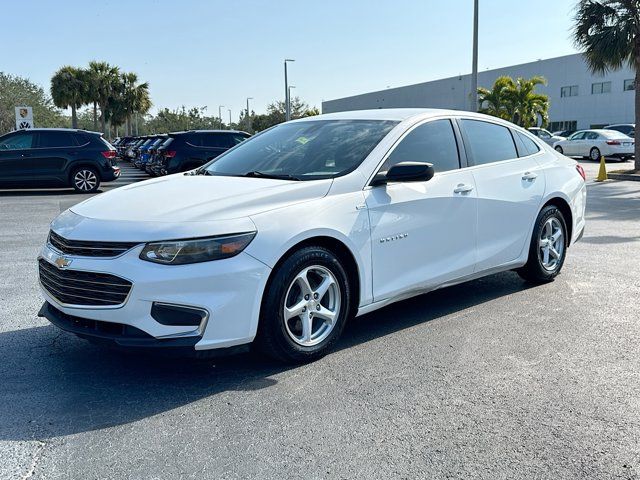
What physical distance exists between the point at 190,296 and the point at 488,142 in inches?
132

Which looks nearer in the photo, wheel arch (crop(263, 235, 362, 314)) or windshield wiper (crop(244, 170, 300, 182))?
wheel arch (crop(263, 235, 362, 314))

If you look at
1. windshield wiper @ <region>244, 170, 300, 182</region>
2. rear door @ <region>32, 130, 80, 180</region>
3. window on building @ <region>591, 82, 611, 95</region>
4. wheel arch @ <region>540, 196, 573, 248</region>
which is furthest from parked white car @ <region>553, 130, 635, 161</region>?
windshield wiper @ <region>244, 170, 300, 182</region>

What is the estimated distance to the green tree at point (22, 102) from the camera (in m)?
55.9

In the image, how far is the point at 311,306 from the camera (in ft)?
13.6

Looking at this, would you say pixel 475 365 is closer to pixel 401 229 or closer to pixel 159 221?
pixel 401 229

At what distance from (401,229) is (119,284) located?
80.5 inches

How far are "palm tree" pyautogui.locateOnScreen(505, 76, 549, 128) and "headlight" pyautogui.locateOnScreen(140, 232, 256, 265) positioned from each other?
43454mm

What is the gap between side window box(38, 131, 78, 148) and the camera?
1639 centimetres

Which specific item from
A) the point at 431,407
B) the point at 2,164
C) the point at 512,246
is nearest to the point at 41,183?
the point at 2,164

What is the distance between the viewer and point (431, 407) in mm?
3559

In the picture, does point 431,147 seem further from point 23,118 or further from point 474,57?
point 23,118

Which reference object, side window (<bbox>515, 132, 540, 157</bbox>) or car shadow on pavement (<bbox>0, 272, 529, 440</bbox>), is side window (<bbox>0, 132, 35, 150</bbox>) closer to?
car shadow on pavement (<bbox>0, 272, 529, 440</bbox>)

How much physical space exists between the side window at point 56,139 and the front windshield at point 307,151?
495 inches

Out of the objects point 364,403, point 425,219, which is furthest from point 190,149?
point 364,403
